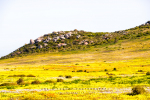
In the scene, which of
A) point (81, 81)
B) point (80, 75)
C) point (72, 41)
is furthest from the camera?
point (72, 41)

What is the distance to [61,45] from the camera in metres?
156

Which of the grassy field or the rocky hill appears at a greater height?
the rocky hill

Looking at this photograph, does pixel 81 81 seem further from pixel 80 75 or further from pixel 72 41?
pixel 72 41

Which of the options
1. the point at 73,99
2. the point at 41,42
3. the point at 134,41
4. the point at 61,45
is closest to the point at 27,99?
the point at 73,99

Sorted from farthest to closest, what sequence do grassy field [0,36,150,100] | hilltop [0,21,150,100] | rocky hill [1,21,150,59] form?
rocky hill [1,21,150,59] → hilltop [0,21,150,100] → grassy field [0,36,150,100]

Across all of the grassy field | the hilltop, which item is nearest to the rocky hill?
the hilltop

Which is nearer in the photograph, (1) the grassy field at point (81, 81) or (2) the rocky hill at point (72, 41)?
(1) the grassy field at point (81, 81)

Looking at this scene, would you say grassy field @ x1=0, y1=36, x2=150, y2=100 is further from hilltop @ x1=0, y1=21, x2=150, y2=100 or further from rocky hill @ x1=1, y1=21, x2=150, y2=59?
rocky hill @ x1=1, y1=21, x2=150, y2=59

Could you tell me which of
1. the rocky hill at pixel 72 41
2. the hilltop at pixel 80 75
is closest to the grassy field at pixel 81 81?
the hilltop at pixel 80 75

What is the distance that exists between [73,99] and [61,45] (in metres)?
139

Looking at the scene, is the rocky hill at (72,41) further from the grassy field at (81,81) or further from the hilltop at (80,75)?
the grassy field at (81,81)

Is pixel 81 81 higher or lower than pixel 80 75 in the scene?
higher

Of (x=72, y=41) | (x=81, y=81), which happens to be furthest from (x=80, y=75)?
(x=72, y=41)

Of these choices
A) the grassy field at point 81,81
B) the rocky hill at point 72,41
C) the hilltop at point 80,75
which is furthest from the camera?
the rocky hill at point 72,41
